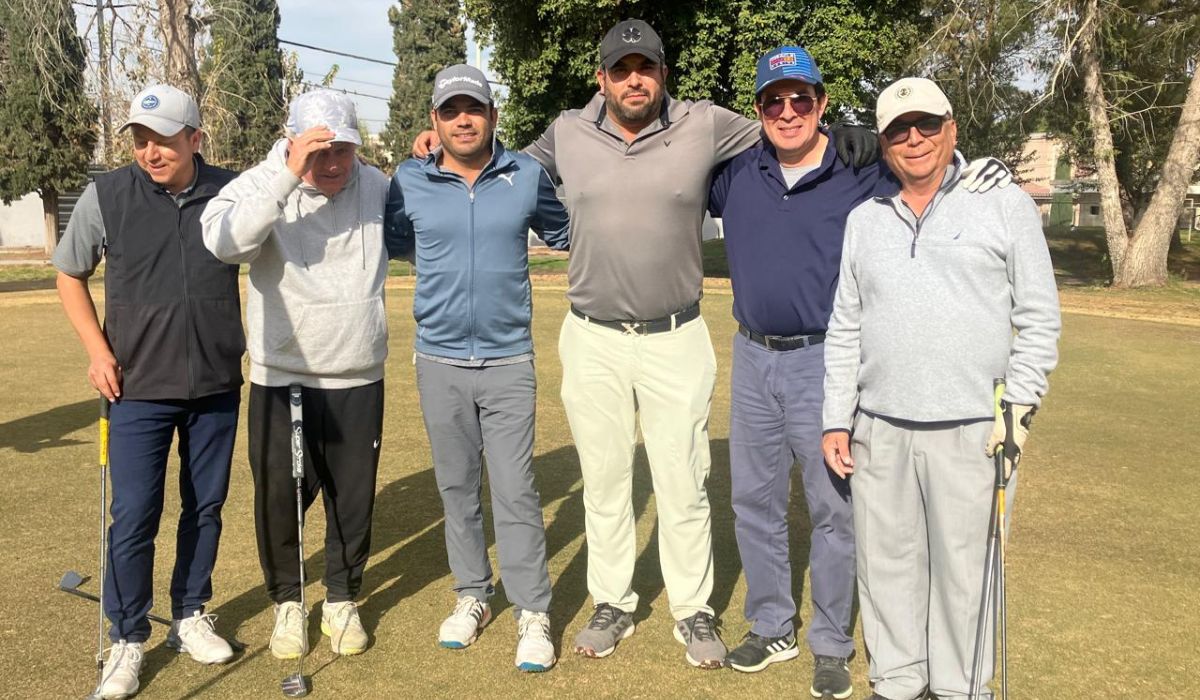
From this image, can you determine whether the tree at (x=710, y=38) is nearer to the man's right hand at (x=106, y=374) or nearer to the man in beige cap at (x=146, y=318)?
the man in beige cap at (x=146, y=318)

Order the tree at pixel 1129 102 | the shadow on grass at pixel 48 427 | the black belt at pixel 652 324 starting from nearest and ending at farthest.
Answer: the black belt at pixel 652 324, the shadow on grass at pixel 48 427, the tree at pixel 1129 102

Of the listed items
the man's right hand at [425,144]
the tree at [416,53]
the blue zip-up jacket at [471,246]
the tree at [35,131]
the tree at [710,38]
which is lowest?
the blue zip-up jacket at [471,246]

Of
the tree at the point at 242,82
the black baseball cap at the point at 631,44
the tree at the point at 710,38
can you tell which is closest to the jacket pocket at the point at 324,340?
the black baseball cap at the point at 631,44

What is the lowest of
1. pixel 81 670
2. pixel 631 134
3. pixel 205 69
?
pixel 81 670

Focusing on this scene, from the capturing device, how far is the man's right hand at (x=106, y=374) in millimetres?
3904

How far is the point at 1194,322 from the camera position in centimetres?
1611

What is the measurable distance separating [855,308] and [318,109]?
223 cm

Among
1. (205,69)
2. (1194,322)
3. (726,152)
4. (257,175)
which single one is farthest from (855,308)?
(205,69)

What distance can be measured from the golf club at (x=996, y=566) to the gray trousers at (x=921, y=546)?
0.9 inches

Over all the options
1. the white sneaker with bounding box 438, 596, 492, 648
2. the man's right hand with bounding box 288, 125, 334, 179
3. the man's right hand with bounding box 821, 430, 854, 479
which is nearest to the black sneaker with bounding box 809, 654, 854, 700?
the man's right hand with bounding box 821, 430, 854, 479

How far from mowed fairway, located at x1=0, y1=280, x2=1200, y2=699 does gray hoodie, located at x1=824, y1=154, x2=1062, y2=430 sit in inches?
52.4

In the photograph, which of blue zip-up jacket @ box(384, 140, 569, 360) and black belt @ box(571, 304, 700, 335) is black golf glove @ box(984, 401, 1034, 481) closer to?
black belt @ box(571, 304, 700, 335)

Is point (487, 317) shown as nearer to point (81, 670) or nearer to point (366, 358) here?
Result: point (366, 358)

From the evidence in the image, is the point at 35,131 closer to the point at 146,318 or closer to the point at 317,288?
the point at 146,318
